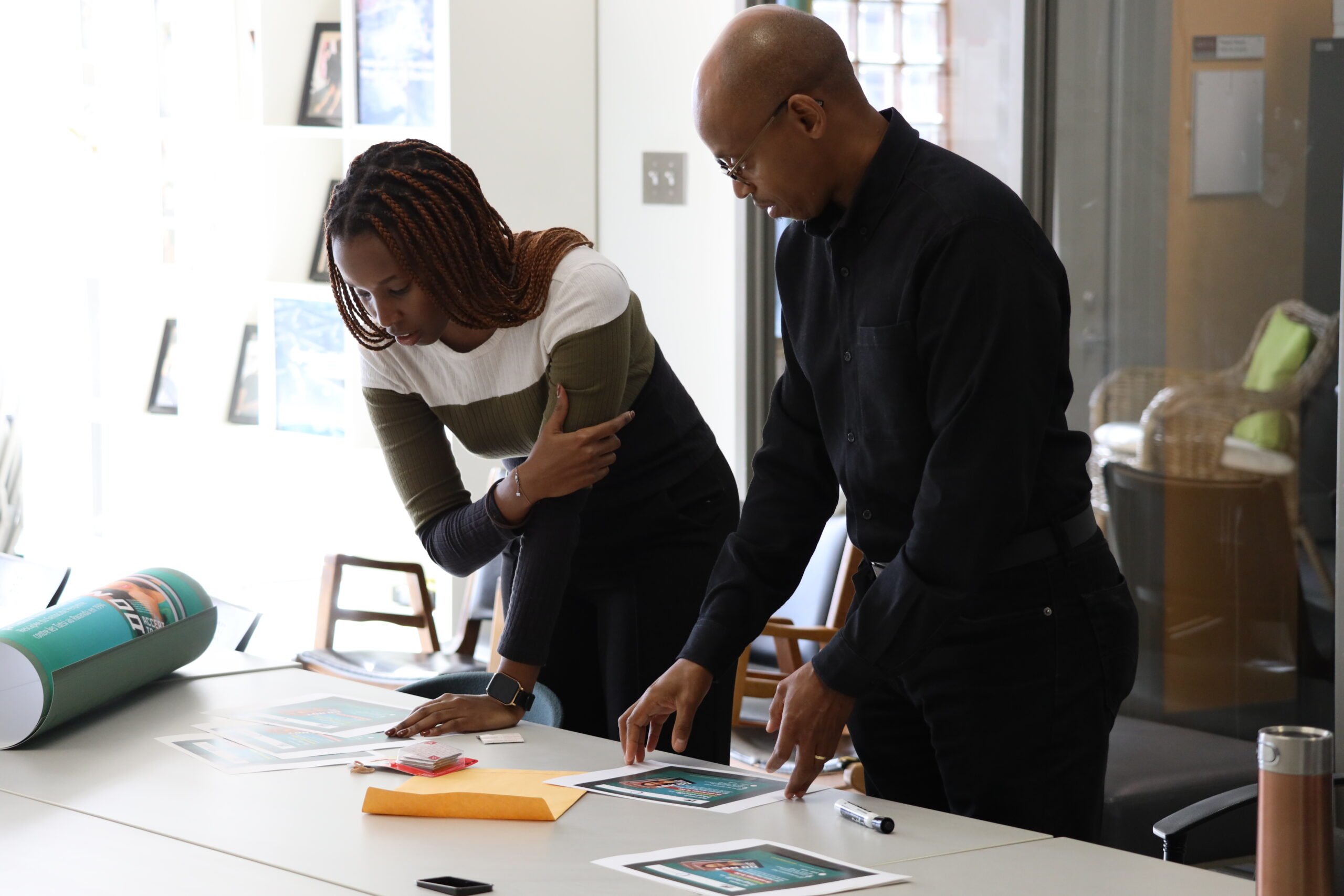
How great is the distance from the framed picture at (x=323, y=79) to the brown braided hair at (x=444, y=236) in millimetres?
2497

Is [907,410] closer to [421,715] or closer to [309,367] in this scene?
[421,715]

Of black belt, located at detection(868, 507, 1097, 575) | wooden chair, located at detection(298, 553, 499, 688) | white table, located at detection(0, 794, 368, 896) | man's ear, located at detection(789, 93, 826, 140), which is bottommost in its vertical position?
wooden chair, located at detection(298, 553, 499, 688)

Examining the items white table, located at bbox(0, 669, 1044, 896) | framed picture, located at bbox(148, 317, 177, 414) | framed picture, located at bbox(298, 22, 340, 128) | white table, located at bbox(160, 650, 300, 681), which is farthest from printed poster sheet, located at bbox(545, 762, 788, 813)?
framed picture, located at bbox(148, 317, 177, 414)

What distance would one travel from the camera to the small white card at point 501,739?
6.00 feet

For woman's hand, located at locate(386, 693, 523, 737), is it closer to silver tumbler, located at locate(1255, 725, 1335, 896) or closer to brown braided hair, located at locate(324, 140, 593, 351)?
brown braided hair, located at locate(324, 140, 593, 351)

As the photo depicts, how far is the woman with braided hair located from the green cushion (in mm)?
1246

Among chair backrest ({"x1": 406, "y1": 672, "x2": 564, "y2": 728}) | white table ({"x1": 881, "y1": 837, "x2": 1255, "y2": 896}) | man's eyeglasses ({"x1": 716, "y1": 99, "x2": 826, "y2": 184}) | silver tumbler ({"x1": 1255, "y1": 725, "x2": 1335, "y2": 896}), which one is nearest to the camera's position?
silver tumbler ({"x1": 1255, "y1": 725, "x2": 1335, "y2": 896})

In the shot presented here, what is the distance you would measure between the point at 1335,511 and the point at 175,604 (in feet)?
6.81

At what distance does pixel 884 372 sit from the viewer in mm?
1597

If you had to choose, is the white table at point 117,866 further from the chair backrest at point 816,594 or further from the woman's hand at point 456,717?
the chair backrest at point 816,594

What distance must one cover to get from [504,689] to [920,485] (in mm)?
664

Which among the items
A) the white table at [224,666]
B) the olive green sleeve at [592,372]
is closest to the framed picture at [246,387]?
the white table at [224,666]

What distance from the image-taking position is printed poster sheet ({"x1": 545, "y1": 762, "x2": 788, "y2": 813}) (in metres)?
1.56

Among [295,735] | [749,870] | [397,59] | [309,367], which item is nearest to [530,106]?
[397,59]
